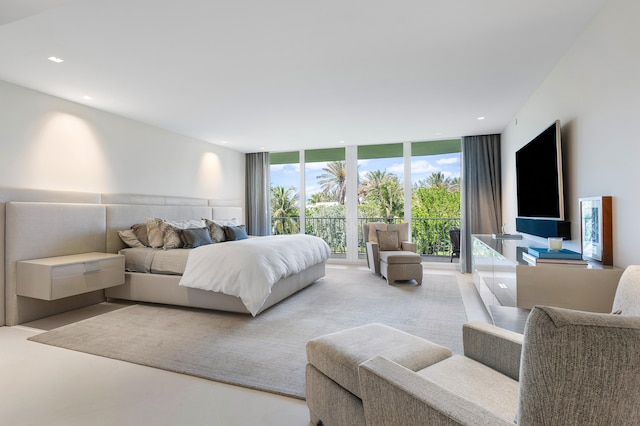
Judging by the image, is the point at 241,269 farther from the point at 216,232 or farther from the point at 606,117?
the point at 606,117

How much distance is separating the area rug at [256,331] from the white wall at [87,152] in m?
1.75

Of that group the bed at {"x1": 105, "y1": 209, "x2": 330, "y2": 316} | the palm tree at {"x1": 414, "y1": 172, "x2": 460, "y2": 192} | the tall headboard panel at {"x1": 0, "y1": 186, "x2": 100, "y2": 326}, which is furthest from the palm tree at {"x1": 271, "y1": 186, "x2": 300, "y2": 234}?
the tall headboard panel at {"x1": 0, "y1": 186, "x2": 100, "y2": 326}

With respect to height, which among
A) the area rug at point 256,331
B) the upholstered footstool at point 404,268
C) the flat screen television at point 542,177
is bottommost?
the area rug at point 256,331

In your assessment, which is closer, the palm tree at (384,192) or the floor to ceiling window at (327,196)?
the palm tree at (384,192)

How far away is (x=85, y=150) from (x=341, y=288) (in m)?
3.84

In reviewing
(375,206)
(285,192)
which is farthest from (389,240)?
(285,192)

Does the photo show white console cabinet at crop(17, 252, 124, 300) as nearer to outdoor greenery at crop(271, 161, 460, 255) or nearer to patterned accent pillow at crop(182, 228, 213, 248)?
patterned accent pillow at crop(182, 228, 213, 248)

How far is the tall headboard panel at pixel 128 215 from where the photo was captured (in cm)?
420

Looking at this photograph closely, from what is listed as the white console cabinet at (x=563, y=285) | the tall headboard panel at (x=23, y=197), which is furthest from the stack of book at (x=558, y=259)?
the tall headboard panel at (x=23, y=197)

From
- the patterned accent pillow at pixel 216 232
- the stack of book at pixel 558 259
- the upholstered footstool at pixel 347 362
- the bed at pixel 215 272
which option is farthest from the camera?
the patterned accent pillow at pixel 216 232

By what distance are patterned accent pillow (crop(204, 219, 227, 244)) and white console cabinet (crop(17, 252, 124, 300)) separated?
144 cm

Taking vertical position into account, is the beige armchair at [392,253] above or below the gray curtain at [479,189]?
below

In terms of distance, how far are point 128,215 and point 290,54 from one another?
3231 millimetres

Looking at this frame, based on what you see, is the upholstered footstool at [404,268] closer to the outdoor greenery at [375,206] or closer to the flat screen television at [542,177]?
the flat screen television at [542,177]
